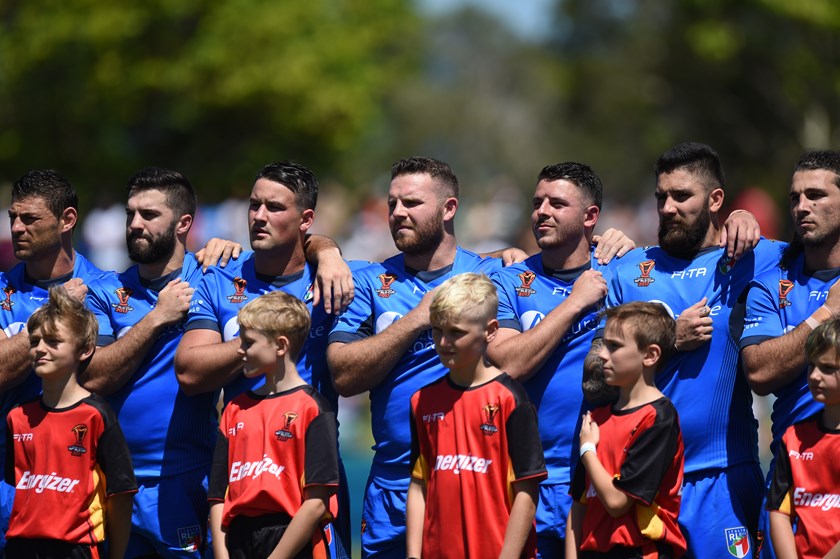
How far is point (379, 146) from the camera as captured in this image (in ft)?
173

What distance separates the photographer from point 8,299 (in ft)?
24.5

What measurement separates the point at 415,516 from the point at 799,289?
2335 mm

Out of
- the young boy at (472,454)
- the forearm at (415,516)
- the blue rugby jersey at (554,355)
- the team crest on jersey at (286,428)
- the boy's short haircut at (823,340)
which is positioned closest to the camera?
the boy's short haircut at (823,340)

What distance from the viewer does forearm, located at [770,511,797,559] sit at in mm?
5840

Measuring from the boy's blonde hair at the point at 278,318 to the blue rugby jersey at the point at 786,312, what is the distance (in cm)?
229

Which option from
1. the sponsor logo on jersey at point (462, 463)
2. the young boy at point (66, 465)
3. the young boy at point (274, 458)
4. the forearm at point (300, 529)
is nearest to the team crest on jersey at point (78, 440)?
the young boy at point (66, 465)

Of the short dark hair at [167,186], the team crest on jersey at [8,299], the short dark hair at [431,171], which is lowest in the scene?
the team crest on jersey at [8,299]

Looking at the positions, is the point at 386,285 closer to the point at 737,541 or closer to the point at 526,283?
the point at 526,283

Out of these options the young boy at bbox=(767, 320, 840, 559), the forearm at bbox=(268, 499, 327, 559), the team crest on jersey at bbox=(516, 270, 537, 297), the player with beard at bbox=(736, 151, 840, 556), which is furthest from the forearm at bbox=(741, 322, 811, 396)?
the forearm at bbox=(268, 499, 327, 559)

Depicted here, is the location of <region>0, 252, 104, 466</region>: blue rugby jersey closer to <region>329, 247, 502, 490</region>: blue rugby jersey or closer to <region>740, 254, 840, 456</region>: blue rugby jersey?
<region>329, 247, 502, 490</region>: blue rugby jersey

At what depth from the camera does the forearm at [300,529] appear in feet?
19.9

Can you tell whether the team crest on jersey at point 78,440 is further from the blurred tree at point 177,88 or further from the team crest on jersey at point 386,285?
the blurred tree at point 177,88

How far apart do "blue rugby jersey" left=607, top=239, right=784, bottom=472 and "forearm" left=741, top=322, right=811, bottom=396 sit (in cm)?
31

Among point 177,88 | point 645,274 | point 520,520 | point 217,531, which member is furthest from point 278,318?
point 177,88
